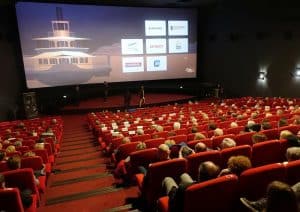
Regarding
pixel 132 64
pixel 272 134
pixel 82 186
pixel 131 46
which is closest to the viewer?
pixel 82 186

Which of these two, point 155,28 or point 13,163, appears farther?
point 155,28

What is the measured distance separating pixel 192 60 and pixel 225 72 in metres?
2.43

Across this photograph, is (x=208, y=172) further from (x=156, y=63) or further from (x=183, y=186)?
(x=156, y=63)

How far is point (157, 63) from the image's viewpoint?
56.4 ft

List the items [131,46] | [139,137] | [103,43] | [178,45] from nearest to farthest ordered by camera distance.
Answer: [139,137]
[103,43]
[131,46]
[178,45]

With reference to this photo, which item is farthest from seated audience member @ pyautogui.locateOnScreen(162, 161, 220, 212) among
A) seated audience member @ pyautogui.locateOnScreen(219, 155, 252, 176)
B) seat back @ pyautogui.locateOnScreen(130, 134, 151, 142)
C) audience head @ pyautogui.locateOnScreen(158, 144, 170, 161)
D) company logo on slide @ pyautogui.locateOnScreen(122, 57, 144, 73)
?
company logo on slide @ pyautogui.locateOnScreen(122, 57, 144, 73)

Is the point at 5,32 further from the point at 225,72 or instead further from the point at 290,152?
the point at 290,152

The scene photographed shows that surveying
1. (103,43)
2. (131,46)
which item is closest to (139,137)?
(103,43)

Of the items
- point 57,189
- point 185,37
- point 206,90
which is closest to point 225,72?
point 206,90

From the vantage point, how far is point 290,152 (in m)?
3.10

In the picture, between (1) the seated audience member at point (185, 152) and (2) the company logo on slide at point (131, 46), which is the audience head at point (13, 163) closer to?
(1) the seated audience member at point (185, 152)

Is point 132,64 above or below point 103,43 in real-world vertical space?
below

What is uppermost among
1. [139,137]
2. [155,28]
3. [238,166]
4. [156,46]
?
[155,28]

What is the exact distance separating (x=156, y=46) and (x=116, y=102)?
14.7 feet
